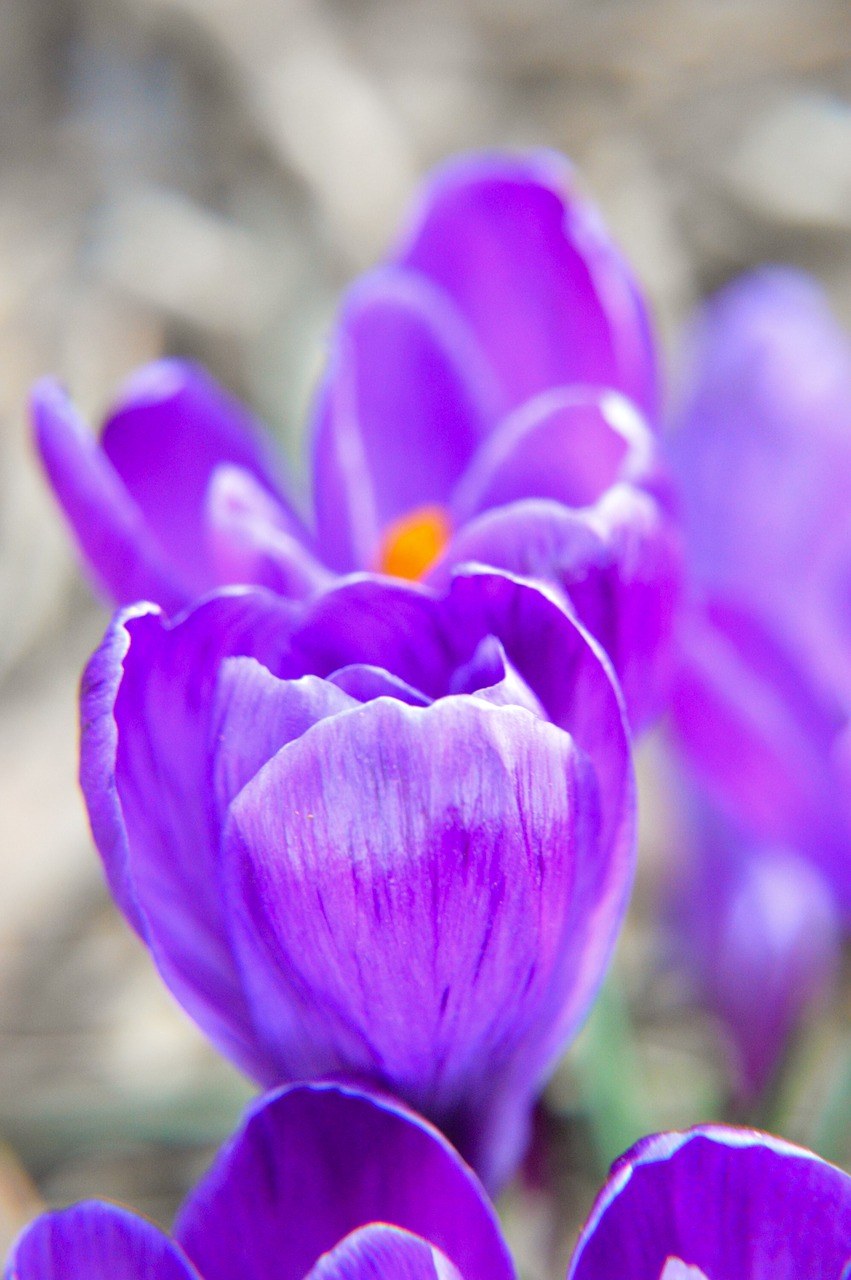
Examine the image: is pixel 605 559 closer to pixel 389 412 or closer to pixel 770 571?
pixel 389 412

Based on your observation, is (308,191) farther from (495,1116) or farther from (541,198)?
(495,1116)

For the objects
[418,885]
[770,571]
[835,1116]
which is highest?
[418,885]

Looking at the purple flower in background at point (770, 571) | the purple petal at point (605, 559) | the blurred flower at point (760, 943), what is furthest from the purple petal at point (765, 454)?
the purple petal at point (605, 559)

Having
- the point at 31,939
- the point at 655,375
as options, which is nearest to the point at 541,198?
the point at 655,375

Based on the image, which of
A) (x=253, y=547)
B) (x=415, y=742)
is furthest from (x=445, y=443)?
(x=415, y=742)

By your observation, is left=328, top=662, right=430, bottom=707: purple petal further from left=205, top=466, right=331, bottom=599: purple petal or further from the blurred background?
the blurred background

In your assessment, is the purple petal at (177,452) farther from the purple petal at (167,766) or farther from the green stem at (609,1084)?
the green stem at (609,1084)
